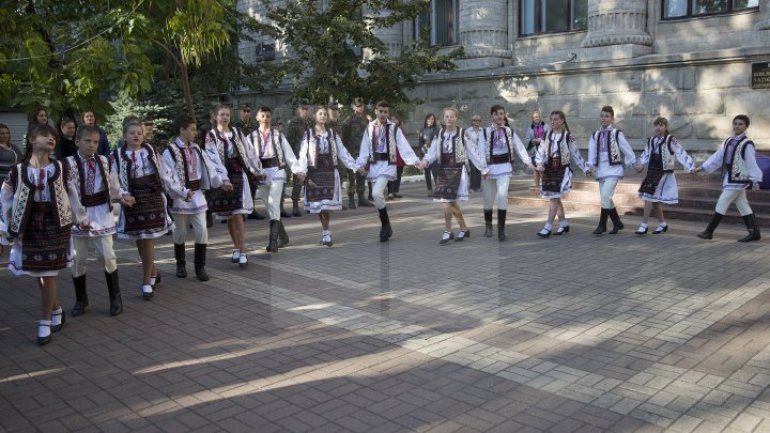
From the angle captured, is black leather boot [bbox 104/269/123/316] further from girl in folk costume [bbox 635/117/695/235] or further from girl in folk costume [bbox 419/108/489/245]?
girl in folk costume [bbox 635/117/695/235]

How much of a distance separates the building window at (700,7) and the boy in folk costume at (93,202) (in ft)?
50.0

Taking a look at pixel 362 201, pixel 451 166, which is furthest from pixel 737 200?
pixel 362 201

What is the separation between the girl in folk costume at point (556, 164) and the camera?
10789 millimetres

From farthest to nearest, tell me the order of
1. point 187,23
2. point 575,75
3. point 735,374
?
1. point 575,75
2. point 187,23
3. point 735,374

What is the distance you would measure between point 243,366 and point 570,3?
17.2 meters

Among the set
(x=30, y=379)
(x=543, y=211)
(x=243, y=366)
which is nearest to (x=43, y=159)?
(x=30, y=379)

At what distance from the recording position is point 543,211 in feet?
45.0

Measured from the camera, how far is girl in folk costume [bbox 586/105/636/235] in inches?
424

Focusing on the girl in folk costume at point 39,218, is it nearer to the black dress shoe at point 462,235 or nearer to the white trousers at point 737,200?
the black dress shoe at point 462,235

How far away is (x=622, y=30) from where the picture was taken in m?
17.6

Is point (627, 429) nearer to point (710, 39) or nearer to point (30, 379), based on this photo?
point (30, 379)

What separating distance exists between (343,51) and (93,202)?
10.7 m

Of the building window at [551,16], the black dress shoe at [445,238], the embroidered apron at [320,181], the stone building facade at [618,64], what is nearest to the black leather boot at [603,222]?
the black dress shoe at [445,238]

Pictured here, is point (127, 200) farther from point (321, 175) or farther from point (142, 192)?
point (321, 175)
